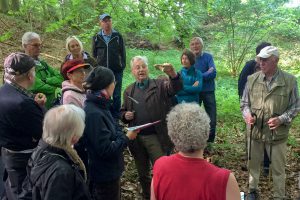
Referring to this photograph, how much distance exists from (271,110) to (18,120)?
3330mm

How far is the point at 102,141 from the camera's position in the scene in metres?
3.31

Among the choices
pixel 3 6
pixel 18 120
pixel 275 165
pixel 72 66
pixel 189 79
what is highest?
pixel 3 6

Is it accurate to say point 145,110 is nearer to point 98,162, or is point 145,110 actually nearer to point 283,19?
point 98,162

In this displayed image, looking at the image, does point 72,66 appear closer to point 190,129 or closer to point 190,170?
point 190,129

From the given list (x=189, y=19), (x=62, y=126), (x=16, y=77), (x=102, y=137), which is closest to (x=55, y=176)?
(x=62, y=126)

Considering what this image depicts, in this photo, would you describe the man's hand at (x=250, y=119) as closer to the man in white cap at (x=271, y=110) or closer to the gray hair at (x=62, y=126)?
the man in white cap at (x=271, y=110)

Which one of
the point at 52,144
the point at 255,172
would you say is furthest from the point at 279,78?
the point at 52,144

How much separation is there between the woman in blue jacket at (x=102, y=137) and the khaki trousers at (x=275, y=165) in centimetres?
233

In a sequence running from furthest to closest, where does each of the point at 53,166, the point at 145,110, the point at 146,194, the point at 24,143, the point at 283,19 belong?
the point at 283,19 < the point at 146,194 < the point at 145,110 < the point at 24,143 < the point at 53,166

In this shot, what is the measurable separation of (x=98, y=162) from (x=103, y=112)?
21.8 inches

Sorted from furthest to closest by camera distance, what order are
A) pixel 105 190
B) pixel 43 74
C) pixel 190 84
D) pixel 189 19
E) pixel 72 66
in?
pixel 189 19
pixel 190 84
pixel 43 74
pixel 72 66
pixel 105 190

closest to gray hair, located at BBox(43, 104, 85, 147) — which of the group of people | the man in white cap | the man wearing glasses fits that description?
the group of people

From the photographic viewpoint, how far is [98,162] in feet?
11.6

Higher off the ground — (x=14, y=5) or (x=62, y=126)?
(x=14, y=5)
